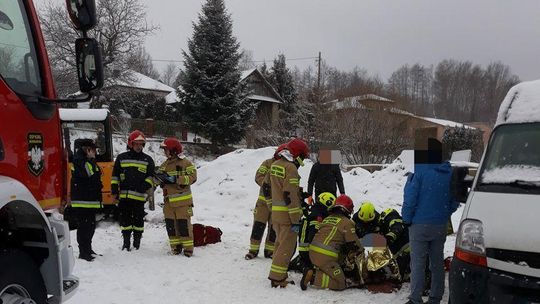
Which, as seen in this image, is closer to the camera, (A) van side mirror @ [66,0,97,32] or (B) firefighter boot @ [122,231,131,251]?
(A) van side mirror @ [66,0,97,32]

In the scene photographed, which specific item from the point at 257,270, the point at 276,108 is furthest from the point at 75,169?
the point at 276,108

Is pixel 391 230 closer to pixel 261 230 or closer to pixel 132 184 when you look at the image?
pixel 261 230

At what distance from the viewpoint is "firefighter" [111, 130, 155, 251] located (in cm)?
785

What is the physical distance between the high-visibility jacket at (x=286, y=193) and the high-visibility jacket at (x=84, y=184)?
3.00 m

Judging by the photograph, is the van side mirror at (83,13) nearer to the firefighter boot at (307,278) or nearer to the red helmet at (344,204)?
the red helmet at (344,204)

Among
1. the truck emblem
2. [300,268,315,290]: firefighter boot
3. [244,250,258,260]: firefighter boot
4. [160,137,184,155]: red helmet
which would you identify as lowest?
[244,250,258,260]: firefighter boot

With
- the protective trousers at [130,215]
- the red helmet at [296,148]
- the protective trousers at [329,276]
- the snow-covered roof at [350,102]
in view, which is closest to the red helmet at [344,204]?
the protective trousers at [329,276]

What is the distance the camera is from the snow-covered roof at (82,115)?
37.8 ft

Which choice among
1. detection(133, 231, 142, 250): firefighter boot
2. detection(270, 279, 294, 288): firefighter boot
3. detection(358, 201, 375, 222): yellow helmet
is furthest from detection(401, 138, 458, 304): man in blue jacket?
detection(133, 231, 142, 250): firefighter boot

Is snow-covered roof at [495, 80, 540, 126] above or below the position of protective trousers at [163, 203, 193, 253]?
above

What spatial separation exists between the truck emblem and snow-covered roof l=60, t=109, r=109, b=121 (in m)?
8.76

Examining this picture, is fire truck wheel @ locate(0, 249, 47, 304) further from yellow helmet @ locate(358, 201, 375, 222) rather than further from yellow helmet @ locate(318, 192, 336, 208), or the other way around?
yellow helmet @ locate(358, 201, 375, 222)

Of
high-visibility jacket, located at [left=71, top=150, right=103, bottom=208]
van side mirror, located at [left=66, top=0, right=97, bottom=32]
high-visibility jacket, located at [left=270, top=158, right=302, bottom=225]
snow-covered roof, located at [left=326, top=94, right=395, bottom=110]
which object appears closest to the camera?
van side mirror, located at [left=66, top=0, right=97, bottom=32]

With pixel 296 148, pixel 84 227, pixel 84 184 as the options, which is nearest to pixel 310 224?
pixel 296 148
